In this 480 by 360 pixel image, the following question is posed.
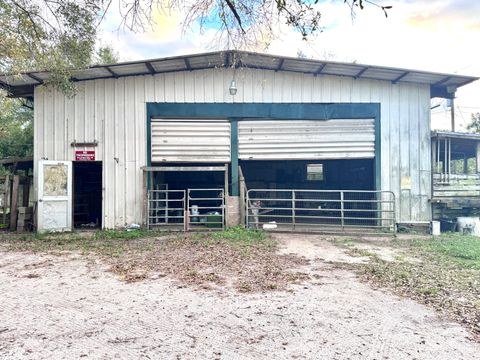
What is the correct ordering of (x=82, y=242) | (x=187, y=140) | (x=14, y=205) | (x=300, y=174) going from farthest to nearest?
(x=300, y=174) < (x=187, y=140) < (x=14, y=205) < (x=82, y=242)

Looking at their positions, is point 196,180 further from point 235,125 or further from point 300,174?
point 235,125

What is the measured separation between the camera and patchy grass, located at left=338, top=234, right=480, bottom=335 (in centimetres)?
353

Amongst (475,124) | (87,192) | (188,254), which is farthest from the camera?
(475,124)

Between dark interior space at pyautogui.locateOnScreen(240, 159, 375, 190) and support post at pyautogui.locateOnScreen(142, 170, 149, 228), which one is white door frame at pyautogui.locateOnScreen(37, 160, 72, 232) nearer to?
support post at pyautogui.locateOnScreen(142, 170, 149, 228)

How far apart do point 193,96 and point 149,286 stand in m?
6.32

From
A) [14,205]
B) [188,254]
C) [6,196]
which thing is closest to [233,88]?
[188,254]

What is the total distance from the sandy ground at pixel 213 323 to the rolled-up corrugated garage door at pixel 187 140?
520 cm

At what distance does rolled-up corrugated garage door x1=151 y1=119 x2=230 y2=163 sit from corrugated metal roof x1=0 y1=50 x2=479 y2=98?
1.52m

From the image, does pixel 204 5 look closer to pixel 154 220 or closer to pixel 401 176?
pixel 154 220

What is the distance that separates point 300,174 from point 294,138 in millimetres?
Answer: 4505

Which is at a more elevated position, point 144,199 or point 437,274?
point 144,199

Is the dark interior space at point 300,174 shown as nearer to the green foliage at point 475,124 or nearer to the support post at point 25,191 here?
the support post at point 25,191

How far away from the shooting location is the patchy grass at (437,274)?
3.53m

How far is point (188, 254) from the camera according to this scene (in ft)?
20.1
